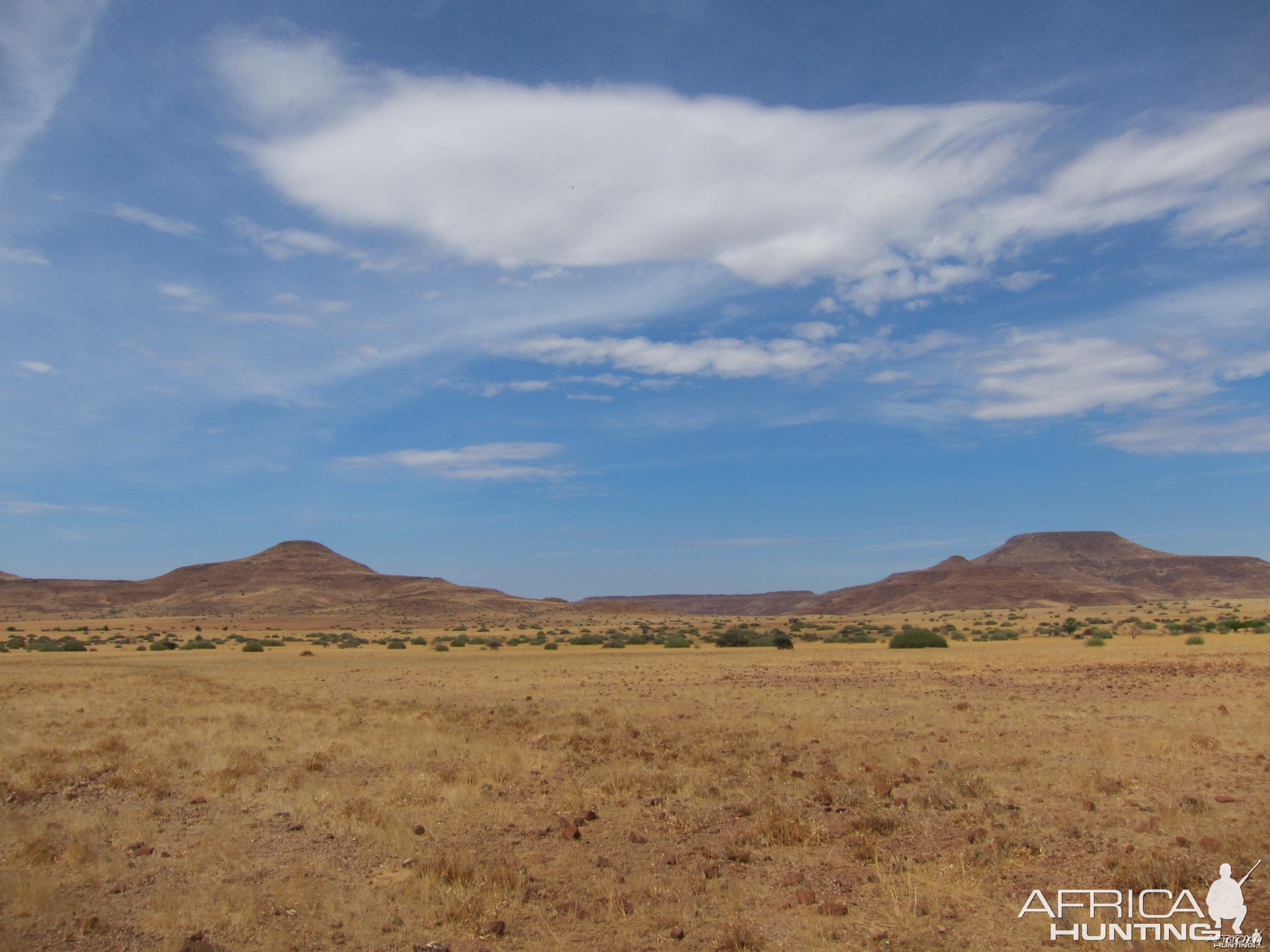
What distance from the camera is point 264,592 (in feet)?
509

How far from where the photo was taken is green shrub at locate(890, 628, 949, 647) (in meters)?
47.1

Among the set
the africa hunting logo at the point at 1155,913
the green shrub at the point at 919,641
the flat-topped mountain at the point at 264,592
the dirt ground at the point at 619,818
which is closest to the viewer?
the africa hunting logo at the point at 1155,913

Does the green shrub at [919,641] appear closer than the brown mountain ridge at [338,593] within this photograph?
Yes

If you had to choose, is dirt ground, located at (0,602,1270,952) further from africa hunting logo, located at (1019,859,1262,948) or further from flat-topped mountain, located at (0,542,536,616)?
flat-topped mountain, located at (0,542,536,616)

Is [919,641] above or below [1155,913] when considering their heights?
below

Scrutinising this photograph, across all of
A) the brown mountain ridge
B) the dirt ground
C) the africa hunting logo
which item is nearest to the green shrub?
the dirt ground

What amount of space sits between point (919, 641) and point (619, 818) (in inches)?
1601

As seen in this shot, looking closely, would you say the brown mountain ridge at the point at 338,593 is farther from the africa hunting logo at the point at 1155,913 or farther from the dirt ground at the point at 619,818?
the africa hunting logo at the point at 1155,913

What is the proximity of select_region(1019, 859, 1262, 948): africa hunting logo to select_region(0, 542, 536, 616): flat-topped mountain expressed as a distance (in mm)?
140070

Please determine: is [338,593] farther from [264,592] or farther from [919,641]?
[919,641]

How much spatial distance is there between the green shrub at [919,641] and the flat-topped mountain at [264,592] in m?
106

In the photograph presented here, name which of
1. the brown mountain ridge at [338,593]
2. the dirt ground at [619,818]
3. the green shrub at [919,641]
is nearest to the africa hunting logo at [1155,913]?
the dirt ground at [619,818]

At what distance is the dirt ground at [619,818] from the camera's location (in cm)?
733

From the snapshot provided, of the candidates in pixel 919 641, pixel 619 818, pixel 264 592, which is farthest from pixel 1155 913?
pixel 264 592
